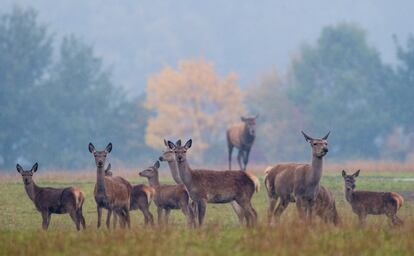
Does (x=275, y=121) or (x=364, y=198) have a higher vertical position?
(x=275, y=121)

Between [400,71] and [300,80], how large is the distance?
27.6 feet

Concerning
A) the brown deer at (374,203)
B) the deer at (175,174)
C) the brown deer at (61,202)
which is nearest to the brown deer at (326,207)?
the brown deer at (374,203)

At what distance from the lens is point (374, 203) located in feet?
78.2

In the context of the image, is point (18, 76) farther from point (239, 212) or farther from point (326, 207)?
point (326, 207)

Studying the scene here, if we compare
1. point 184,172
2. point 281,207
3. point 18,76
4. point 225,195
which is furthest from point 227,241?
point 18,76

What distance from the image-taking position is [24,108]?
81688mm

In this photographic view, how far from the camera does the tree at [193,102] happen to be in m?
87.5

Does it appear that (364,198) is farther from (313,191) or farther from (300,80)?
(300,80)

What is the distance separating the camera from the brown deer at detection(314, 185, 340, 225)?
2177cm

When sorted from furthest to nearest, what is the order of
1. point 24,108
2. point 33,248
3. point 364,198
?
point 24,108 < point 364,198 < point 33,248

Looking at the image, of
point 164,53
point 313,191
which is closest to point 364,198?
point 313,191

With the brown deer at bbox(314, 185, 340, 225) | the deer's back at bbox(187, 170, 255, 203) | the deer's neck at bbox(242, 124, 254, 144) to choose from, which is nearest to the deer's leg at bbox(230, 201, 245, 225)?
the deer's back at bbox(187, 170, 255, 203)

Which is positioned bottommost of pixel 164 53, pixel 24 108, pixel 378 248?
pixel 378 248

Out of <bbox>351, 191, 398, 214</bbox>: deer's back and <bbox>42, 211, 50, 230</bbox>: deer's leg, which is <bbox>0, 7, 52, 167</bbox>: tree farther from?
<bbox>351, 191, 398, 214</bbox>: deer's back
